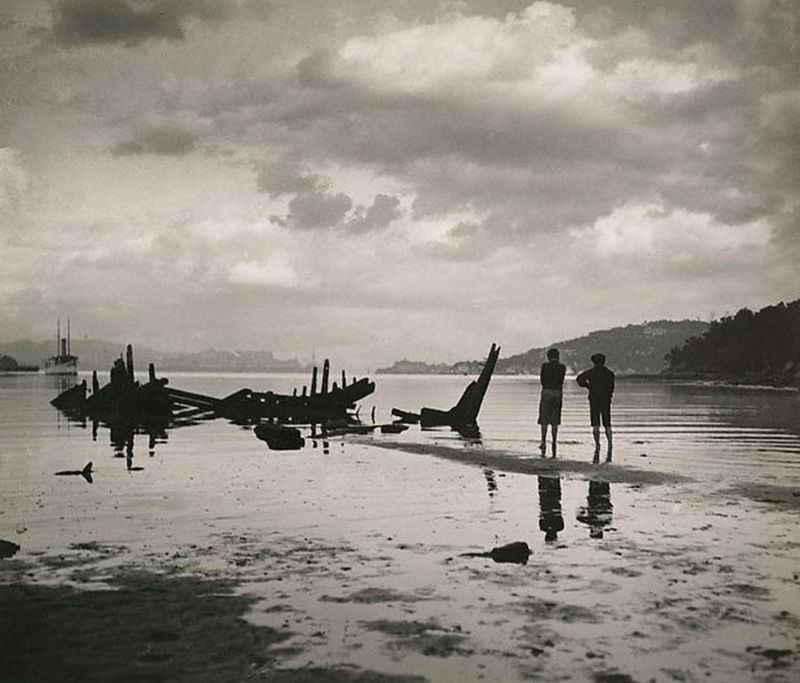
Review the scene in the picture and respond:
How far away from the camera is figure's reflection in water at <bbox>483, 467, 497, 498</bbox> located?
15.2 meters

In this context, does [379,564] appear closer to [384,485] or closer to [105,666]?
[105,666]

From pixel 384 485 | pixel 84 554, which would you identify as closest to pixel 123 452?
pixel 384 485

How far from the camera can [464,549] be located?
33.7 feet

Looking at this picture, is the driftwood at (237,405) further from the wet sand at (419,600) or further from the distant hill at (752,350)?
the distant hill at (752,350)

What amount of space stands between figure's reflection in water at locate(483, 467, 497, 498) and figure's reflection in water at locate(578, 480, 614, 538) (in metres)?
1.73

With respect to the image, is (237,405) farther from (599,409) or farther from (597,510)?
(597,510)

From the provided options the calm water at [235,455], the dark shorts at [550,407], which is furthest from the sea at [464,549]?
the dark shorts at [550,407]

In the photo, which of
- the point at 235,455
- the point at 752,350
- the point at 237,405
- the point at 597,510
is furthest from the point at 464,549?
the point at 752,350

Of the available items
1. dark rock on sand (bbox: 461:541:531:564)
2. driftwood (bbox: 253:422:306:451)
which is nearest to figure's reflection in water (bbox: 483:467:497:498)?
dark rock on sand (bbox: 461:541:531:564)

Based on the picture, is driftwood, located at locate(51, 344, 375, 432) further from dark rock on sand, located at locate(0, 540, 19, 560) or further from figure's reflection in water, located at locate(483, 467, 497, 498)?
dark rock on sand, located at locate(0, 540, 19, 560)

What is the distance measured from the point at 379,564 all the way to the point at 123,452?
58.9 ft

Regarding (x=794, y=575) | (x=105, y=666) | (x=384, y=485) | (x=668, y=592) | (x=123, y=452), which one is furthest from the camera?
(x=123, y=452)

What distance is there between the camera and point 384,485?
16578 mm

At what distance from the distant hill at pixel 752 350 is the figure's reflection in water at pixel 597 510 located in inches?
4094
